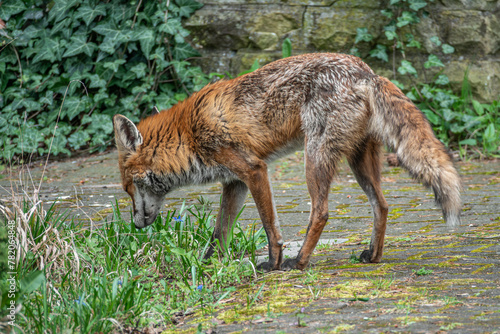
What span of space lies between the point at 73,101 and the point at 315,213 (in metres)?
6.49

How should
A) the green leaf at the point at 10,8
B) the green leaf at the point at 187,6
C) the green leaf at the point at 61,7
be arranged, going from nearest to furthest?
1. the green leaf at the point at 187,6
2. the green leaf at the point at 61,7
3. the green leaf at the point at 10,8

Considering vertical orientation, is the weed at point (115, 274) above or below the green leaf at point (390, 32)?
below

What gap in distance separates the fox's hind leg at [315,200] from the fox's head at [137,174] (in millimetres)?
1375

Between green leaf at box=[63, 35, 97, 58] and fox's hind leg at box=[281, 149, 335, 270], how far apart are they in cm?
651

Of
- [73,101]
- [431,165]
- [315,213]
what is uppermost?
[431,165]

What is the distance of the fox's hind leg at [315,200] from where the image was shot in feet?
12.9

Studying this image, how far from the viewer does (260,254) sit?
460cm

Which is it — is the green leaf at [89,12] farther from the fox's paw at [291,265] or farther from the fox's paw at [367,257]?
the fox's paw at [367,257]

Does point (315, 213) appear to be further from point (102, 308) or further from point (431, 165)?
point (102, 308)

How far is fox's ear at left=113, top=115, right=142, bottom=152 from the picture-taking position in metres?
4.44

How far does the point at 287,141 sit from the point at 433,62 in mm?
5372

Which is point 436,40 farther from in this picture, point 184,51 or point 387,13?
point 184,51

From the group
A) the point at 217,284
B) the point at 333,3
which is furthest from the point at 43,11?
the point at 217,284

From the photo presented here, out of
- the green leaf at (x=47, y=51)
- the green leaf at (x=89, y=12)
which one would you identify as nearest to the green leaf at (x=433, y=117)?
the green leaf at (x=89, y=12)
